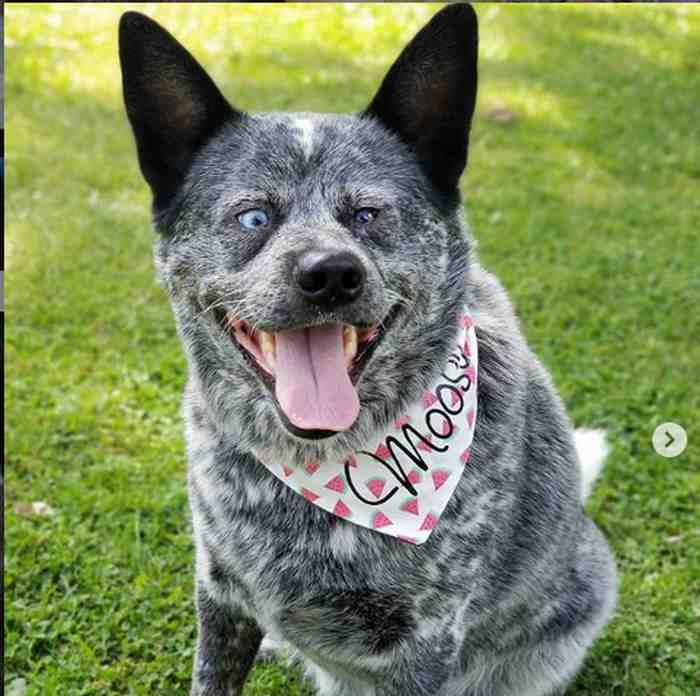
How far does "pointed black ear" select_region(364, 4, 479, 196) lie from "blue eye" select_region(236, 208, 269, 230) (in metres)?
0.39

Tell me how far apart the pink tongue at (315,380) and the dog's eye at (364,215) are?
10.3 inches

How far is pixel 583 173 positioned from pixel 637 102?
1.31m

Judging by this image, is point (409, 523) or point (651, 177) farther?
point (651, 177)

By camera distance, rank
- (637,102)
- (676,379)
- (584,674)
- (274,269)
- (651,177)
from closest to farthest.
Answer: (274,269) → (584,674) → (676,379) → (651,177) → (637,102)

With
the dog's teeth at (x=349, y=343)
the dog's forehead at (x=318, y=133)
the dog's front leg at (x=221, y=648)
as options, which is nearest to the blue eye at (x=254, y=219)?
the dog's forehead at (x=318, y=133)

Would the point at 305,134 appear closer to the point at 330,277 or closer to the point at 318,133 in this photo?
the point at 318,133

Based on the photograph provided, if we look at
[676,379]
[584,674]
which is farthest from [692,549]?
[676,379]

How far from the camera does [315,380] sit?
224 centimetres

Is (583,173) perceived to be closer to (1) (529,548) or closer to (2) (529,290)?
(2) (529,290)

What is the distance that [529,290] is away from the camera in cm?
525

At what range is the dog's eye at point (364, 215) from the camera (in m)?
2.36

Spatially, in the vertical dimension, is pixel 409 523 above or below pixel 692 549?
above

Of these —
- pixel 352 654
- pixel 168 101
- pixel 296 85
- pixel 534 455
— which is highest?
pixel 168 101

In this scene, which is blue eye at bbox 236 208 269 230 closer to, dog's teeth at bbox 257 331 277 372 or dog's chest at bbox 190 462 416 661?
dog's teeth at bbox 257 331 277 372
